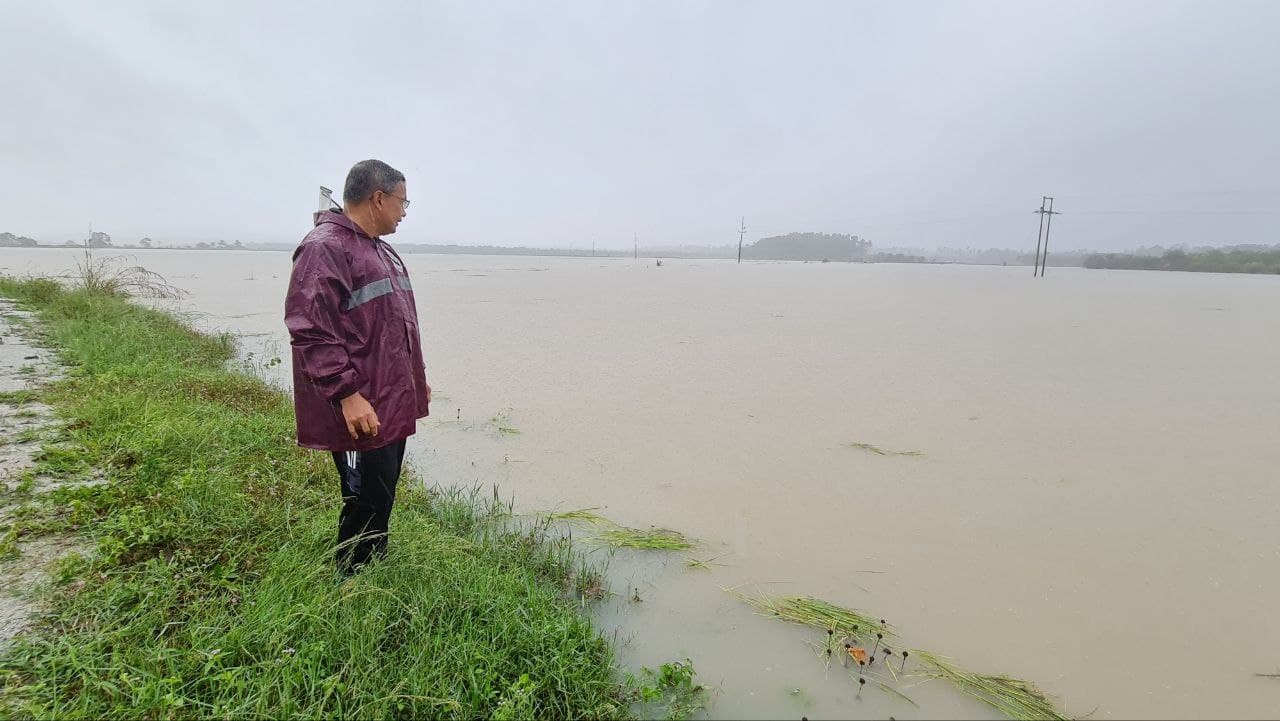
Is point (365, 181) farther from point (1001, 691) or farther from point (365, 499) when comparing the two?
point (1001, 691)

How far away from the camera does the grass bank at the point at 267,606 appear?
64.9 inches

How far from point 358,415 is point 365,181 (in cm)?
85

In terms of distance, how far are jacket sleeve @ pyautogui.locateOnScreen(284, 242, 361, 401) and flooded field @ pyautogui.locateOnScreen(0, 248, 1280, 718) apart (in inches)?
64.2

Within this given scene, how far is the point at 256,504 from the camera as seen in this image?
2.77 m

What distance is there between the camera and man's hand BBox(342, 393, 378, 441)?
1857 mm

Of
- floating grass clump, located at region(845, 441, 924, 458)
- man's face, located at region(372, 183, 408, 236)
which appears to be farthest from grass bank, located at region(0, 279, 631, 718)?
floating grass clump, located at region(845, 441, 924, 458)

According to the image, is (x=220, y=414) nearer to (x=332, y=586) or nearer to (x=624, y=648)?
(x=332, y=586)

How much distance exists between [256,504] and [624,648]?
6.57 ft

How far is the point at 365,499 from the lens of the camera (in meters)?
2.09

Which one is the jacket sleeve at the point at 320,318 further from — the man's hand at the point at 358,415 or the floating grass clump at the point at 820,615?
the floating grass clump at the point at 820,615

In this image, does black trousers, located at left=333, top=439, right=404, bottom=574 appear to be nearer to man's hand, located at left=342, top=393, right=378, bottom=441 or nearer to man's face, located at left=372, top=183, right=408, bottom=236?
man's hand, located at left=342, top=393, right=378, bottom=441

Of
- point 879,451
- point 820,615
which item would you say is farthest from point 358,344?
point 879,451

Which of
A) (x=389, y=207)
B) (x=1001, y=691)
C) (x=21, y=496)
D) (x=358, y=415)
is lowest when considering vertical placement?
(x=1001, y=691)

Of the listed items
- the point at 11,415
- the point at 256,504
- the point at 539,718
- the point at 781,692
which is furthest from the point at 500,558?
the point at 11,415
